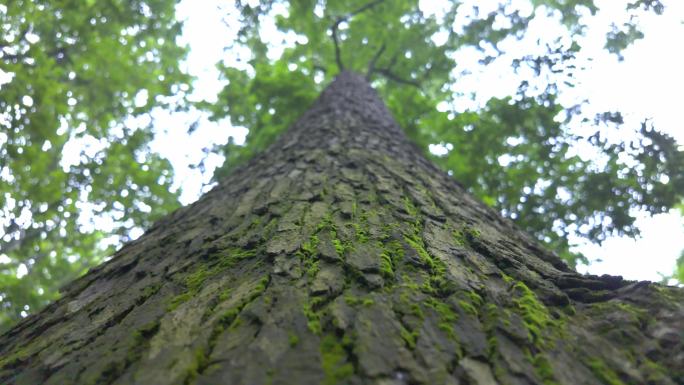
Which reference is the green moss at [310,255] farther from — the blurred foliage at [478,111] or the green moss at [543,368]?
the blurred foliage at [478,111]

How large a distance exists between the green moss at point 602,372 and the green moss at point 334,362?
24.9 inches

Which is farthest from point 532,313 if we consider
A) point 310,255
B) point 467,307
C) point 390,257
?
point 310,255

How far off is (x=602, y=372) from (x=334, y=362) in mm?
686

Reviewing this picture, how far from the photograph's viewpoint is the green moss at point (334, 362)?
1.01 metres

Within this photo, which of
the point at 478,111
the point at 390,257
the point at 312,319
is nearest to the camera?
the point at 312,319

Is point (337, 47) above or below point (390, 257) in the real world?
above

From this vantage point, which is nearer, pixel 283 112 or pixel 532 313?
pixel 532 313

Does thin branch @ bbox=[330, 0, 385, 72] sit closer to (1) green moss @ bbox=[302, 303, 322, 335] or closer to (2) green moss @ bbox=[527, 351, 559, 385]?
(1) green moss @ bbox=[302, 303, 322, 335]

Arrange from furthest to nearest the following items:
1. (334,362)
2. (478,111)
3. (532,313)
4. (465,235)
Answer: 1. (478,111)
2. (465,235)
3. (532,313)
4. (334,362)

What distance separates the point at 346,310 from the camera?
1286mm

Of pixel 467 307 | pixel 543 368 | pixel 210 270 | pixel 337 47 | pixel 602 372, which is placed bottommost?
pixel 602 372

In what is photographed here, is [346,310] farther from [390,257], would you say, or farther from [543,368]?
[543,368]

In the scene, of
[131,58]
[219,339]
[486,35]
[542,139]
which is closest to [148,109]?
[131,58]

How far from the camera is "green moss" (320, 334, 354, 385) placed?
39.8 inches
